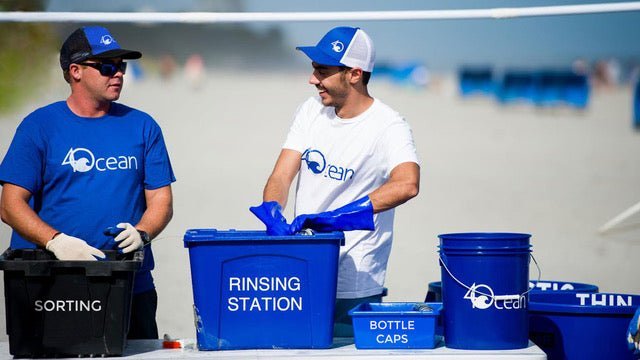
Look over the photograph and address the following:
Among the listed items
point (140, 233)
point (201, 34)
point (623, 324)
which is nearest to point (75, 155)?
point (140, 233)

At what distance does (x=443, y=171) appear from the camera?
15000mm

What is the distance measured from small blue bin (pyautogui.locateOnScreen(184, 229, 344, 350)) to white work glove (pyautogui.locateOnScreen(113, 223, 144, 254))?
0.24m

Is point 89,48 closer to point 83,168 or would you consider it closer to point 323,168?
point 83,168

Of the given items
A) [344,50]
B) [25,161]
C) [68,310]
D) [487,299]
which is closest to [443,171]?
[344,50]

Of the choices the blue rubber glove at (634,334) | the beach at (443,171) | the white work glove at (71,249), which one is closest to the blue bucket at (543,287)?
the blue rubber glove at (634,334)

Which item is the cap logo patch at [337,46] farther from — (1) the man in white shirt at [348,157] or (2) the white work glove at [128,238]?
(2) the white work glove at [128,238]

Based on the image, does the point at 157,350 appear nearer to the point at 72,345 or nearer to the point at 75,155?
the point at 72,345

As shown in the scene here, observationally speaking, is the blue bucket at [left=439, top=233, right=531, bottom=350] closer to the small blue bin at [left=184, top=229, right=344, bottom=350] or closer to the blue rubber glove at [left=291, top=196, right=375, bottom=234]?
the blue rubber glove at [left=291, top=196, right=375, bottom=234]

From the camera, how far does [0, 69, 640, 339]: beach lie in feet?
30.7

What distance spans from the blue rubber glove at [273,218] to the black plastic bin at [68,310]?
0.48m

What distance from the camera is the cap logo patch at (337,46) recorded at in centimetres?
448

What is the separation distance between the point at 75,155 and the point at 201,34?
100 ft

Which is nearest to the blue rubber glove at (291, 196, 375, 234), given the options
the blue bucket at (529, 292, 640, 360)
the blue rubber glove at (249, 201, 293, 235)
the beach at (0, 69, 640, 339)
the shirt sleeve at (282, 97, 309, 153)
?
the blue rubber glove at (249, 201, 293, 235)

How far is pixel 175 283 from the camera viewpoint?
8.47 meters
